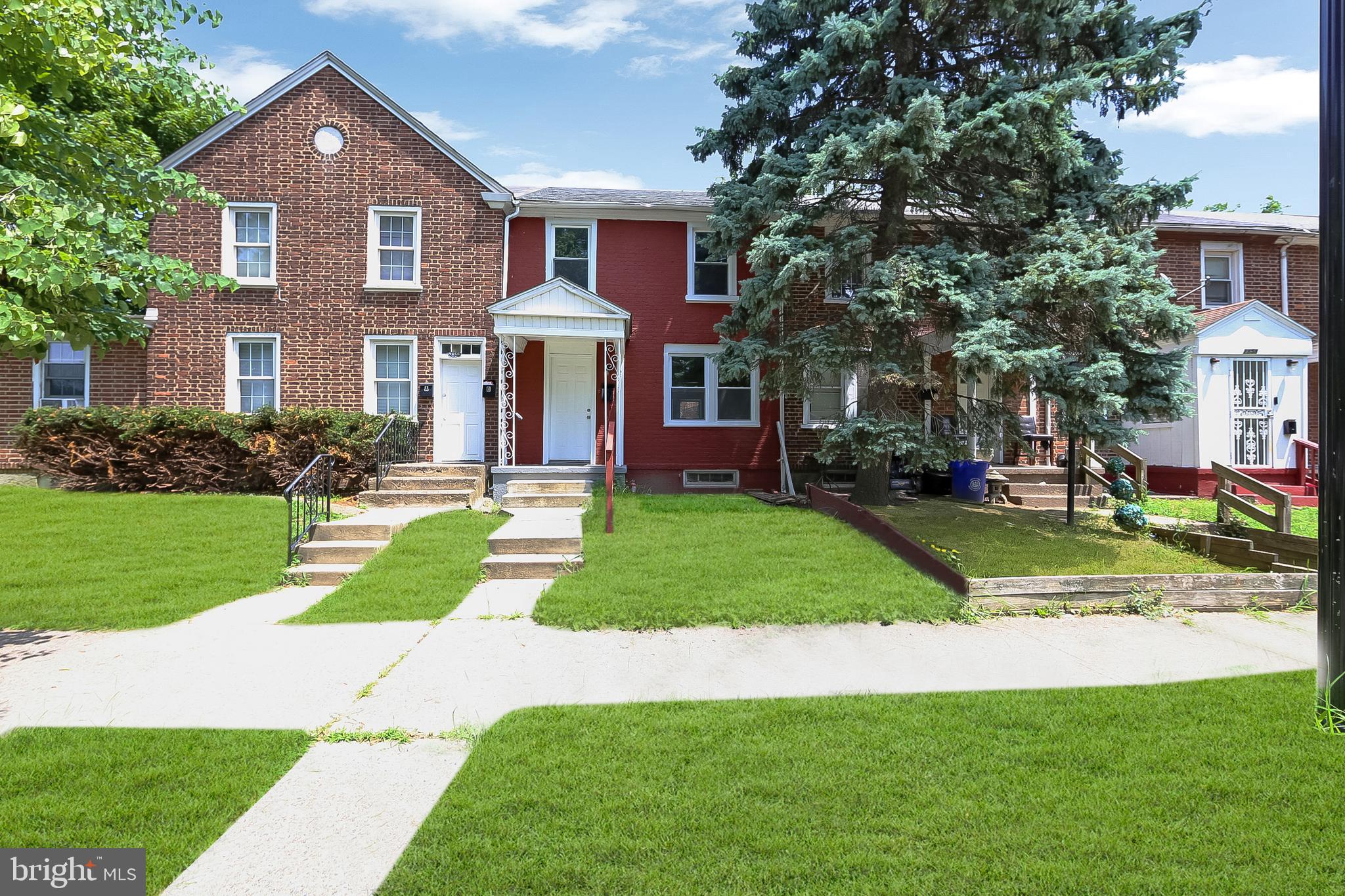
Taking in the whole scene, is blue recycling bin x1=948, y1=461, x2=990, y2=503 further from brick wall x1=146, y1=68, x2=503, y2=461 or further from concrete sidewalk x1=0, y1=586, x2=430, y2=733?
concrete sidewalk x1=0, y1=586, x2=430, y2=733

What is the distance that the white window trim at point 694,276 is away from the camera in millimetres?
14516

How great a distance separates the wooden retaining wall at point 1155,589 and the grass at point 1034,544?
292 mm

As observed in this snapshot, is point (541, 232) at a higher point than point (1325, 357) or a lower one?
higher

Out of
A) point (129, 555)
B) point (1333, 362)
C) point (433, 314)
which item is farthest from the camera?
point (433, 314)

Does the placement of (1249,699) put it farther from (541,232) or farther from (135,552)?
(541,232)

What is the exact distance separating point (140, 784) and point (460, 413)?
37.0ft

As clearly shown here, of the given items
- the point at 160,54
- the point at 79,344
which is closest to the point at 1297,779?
the point at 79,344

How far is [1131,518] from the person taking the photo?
9125mm

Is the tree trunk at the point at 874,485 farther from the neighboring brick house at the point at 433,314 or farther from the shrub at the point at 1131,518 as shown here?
the neighboring brick house at the point at 433,314

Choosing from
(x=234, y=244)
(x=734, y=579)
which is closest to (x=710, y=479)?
(x=734, y=579)

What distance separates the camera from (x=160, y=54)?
10.8m

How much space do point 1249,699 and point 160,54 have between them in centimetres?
1494

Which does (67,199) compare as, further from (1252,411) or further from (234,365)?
(1252,411)

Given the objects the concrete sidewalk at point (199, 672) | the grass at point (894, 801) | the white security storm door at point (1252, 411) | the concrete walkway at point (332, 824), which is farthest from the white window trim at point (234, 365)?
the white security storm door at point (1252, 411)
